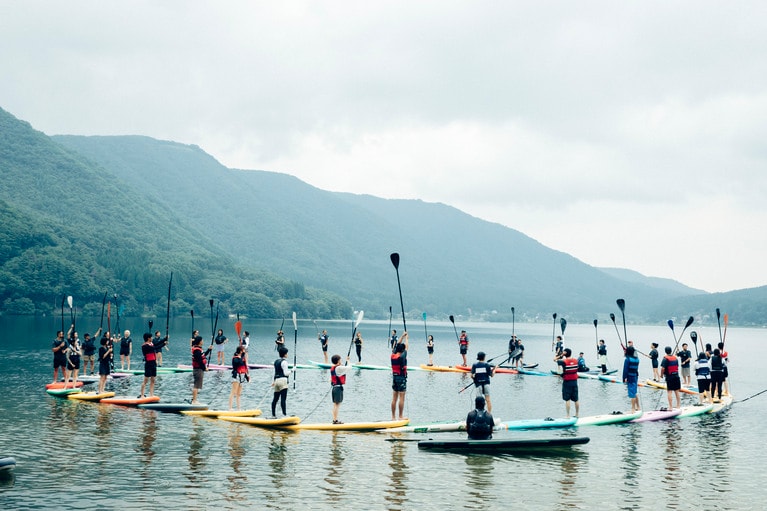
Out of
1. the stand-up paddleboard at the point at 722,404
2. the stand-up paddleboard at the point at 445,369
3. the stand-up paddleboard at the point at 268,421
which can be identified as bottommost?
the stand-up paddleboard at the point at 445,369

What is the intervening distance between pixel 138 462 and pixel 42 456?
261 cm

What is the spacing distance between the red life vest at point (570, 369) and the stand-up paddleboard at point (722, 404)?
8.35 m

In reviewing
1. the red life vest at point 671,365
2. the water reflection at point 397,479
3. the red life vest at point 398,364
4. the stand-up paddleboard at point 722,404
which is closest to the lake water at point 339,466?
the water reflection at point 397,479

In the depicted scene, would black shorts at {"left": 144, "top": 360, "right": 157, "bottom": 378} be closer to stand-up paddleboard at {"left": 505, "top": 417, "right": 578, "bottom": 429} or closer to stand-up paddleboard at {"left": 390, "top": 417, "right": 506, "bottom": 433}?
stand-up paddleboard at {"left": 390, "top": 417, "right": 506, "bottom": 433}

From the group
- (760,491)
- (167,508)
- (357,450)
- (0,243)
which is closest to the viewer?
(167,508)

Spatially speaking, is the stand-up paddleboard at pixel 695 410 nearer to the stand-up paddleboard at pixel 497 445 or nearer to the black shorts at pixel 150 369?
the stand-up paddleboard at pixel 497 445

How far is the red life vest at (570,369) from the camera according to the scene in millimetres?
25000

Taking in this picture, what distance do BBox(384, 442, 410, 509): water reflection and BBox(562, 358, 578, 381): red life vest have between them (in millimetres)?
7828

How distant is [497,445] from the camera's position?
19.5m

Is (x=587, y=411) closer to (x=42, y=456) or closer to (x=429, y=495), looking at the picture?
(x=429, y=495)

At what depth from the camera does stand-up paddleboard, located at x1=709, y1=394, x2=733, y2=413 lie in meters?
29.5

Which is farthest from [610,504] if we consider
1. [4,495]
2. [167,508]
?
[4,495]

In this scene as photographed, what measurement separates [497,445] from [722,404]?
16.5m

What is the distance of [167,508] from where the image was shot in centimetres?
1353
